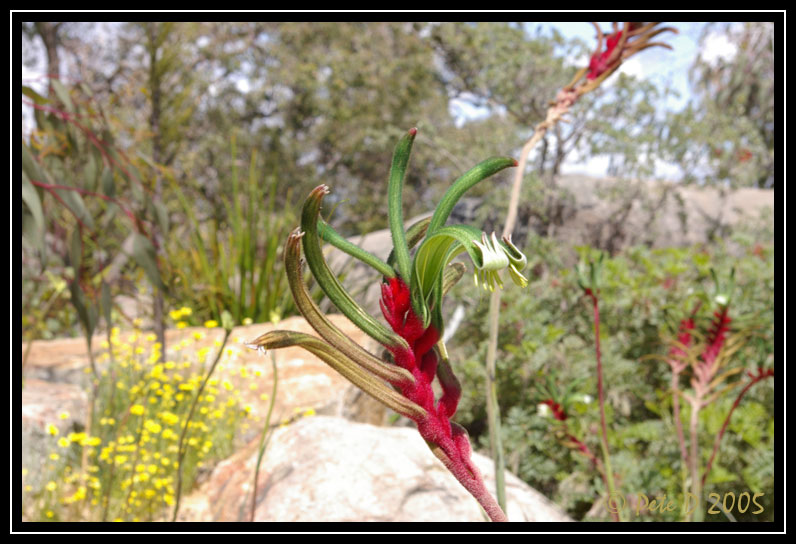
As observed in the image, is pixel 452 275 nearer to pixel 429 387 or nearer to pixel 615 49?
pixel 429 387

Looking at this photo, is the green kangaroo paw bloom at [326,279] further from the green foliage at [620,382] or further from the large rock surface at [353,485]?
the green foliage at [620,382]

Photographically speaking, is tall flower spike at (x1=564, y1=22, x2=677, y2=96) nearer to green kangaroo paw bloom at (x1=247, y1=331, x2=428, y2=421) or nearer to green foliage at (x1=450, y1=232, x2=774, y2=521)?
green kangaroo paw bloom at (x1=247, y1=331, x2=428, y2=421)

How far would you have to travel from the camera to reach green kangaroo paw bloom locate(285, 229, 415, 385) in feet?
1.08

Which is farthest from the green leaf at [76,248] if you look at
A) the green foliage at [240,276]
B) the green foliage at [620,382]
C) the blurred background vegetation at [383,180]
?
the green foliage at [240,276]

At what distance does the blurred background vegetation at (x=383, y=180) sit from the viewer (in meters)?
1.61

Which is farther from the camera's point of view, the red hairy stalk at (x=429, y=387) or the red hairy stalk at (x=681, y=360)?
the red hairy stalk at (x=681, y=360)

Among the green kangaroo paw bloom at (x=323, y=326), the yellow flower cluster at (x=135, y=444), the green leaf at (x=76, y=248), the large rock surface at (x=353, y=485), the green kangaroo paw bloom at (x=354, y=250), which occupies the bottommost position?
the yellow flower cluster at (x=135, y=444)

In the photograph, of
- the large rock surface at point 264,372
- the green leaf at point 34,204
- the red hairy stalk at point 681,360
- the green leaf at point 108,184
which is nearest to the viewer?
the red hairy stalk at point 681,360

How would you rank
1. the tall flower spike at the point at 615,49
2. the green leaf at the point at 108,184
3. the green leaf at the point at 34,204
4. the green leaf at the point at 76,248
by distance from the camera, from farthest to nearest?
1. the green leaf at the point at 108,184
2. the green leaf at the point at 76,248
3. the green leaf at the point at 34,204
4. the tall flower spike at the point at 615,49

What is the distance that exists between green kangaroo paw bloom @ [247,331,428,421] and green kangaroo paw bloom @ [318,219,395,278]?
5 centimetres

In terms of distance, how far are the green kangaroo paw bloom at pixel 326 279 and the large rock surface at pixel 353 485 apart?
0.78 m
